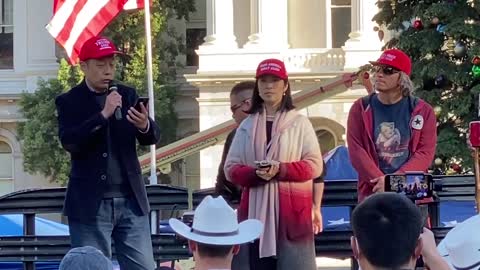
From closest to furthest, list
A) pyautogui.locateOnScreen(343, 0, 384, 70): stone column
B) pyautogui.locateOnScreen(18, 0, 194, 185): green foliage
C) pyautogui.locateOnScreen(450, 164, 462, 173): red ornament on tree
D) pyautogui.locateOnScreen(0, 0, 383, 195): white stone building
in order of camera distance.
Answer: pyautogui.locateOnScreen(450, 164, 462, 173): red ornament on tree → pyautogui.locateOnScreen(343, 0, 384, 70): stone column → pyautogui.locateOnScreen(18, 0, 194, 185): green foliage → pyautogui.locateOnScreen(0, 0, 383, 195): white stone building

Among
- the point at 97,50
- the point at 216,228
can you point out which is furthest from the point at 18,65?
the point at 216,228

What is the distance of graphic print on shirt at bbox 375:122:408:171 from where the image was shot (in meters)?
7.02

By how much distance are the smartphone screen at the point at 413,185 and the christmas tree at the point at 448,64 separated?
6530 millimetres

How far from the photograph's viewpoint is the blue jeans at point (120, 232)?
21.9 feet

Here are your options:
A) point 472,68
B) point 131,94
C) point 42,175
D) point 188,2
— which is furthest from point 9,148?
point 131,94

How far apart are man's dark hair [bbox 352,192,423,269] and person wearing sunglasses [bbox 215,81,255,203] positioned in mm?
3752

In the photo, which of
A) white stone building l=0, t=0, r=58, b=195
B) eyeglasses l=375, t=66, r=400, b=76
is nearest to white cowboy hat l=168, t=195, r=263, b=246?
eyeglasses l=375, t=66, r=400, b=76

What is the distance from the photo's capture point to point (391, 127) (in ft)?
23.1

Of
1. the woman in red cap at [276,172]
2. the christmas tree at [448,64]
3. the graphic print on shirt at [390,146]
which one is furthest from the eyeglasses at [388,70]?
the christmas tree at [448,64]

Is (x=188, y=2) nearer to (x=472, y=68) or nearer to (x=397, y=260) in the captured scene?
(x=472, y=68)

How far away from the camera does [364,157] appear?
6953 millimetres

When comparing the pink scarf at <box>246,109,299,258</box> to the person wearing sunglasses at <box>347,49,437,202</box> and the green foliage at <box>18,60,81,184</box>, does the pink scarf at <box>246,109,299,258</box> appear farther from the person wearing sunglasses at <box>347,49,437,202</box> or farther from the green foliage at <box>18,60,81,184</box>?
the green foliage at <box>18,60,81,184</box>

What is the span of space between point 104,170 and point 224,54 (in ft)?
85.1

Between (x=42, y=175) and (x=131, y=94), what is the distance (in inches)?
1086
